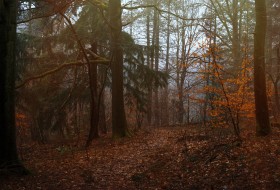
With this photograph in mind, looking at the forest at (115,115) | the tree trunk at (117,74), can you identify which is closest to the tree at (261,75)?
the forest at (115,115)

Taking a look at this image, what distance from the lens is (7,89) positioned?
335 inches

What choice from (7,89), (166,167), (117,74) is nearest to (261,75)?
(166,167)

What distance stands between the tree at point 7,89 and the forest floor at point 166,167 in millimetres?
593

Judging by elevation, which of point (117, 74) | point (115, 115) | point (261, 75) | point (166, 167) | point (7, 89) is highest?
point (117, 74)

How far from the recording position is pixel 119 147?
1328cm

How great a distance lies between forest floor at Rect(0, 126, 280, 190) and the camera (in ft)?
24.8

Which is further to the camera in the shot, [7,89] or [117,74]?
[117,74]

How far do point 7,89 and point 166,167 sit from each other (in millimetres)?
4801

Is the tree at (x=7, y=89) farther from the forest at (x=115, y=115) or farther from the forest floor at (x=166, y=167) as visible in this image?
the forest floor at (x=166, y=167)

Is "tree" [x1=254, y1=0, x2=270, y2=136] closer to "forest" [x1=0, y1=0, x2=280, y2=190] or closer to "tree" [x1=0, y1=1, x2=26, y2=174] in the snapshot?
"forest" [x1=0, y1=0, x2=280, y2=190]

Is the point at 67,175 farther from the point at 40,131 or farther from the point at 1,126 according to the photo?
the point at 40,131

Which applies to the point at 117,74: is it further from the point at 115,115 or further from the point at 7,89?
the point at 7,89

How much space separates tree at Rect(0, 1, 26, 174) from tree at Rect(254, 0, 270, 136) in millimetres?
7343

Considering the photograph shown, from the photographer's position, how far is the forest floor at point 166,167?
7559 mm
